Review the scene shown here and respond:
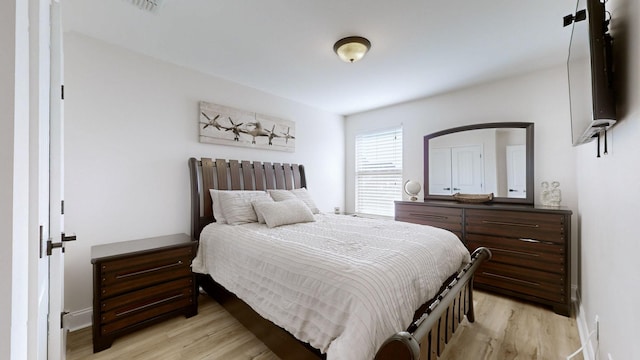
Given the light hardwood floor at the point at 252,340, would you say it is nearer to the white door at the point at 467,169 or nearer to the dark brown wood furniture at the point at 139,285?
the dark brown wood furniture at the point at 139,285

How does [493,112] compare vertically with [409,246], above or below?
above

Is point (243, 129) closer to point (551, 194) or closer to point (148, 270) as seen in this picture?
point (148, 270)

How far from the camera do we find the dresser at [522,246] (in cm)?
242

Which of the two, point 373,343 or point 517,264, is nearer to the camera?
point 373,343

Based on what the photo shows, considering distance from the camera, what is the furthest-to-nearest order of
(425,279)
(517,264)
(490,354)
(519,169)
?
(519,169)
(517,264)
(490,354)
(425,279)

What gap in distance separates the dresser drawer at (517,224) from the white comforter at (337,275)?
0.93 meters

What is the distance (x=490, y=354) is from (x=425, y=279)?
0.92 metres

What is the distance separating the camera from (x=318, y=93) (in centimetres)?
366

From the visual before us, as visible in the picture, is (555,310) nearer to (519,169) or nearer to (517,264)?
(517,264)

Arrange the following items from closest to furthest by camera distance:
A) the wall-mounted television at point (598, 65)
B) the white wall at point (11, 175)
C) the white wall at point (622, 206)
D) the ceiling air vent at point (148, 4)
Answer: the white wall at point (11, 175) → the white wall at point (622, 206) → the wall-mounted television at point (598, 65) → the ceiling air vent at point (148, 4)

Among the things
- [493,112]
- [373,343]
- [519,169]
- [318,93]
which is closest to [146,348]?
[373,343]

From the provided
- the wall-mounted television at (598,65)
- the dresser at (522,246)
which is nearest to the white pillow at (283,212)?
the dresser at (522,246)

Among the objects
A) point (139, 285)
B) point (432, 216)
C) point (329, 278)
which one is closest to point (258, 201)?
point (139, 285)

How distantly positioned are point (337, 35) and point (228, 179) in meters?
2.01
